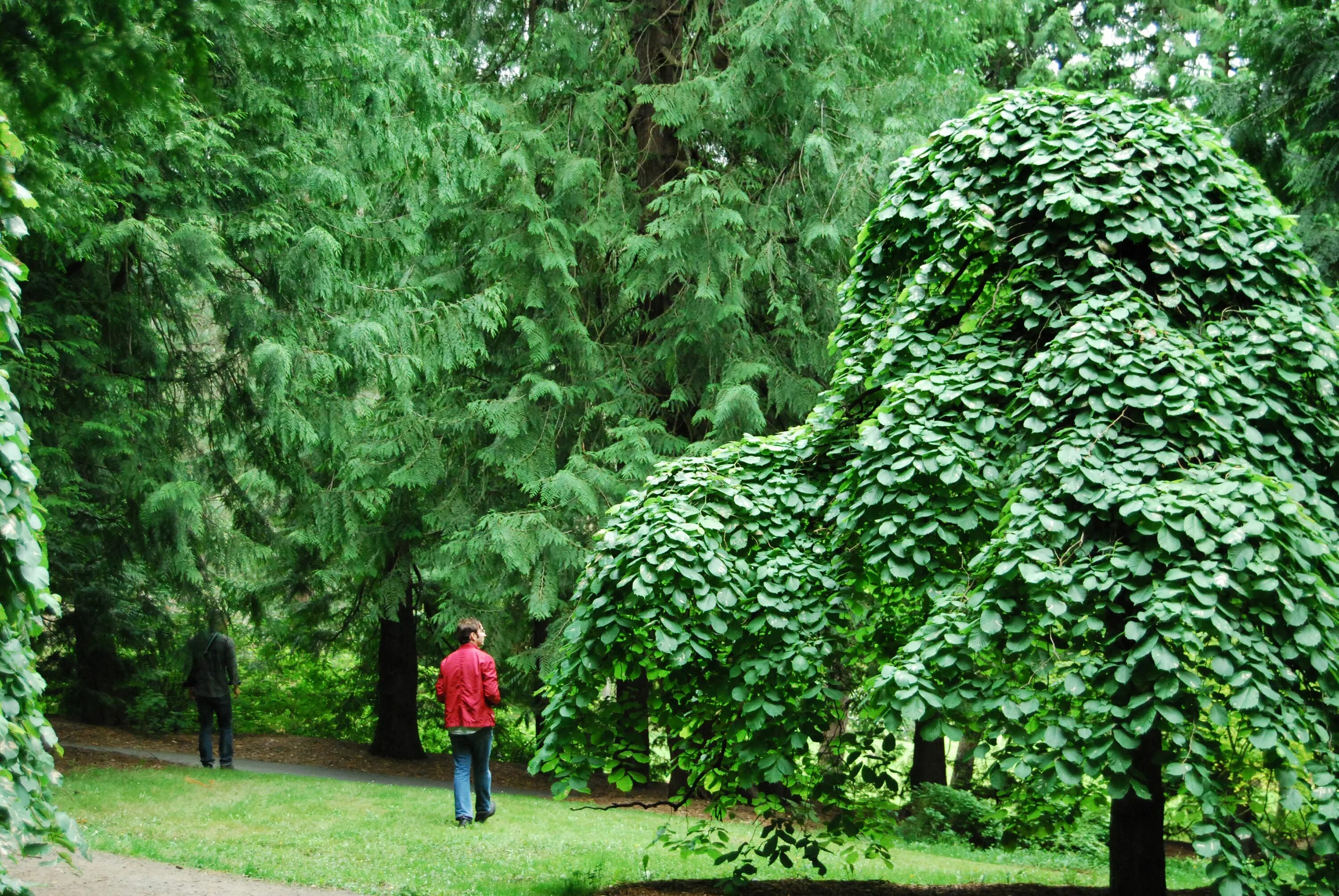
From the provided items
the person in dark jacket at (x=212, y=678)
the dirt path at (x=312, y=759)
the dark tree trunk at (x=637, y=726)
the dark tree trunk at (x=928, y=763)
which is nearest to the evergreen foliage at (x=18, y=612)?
the dark tree trunk at (x=637, y=726)

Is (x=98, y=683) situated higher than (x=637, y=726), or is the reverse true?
(x=637, y=726)

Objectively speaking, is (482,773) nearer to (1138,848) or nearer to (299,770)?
(1138,848)

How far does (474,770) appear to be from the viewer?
9.15 metres

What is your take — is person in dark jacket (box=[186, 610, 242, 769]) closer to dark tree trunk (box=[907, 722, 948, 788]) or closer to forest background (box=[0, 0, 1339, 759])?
forest background (box=[0, 0, 1339, 759])

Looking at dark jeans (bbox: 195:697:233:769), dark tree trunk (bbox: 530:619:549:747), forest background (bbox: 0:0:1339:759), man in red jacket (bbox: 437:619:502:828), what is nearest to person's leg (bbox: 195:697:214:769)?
dark jeans (bbox: 195:697:233:769)

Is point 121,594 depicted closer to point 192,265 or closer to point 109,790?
point 109,790

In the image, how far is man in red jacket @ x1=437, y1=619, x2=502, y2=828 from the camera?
869 centimetres

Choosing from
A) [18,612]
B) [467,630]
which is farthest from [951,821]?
[18,612]

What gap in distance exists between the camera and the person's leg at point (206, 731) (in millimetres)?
12180

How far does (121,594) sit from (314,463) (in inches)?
159

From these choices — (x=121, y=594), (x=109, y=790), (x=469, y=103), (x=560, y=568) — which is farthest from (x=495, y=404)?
(x=121, y=594)

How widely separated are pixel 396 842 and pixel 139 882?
1.98 metres

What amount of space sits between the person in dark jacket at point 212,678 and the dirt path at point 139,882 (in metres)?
5.57

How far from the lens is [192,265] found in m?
9.45
